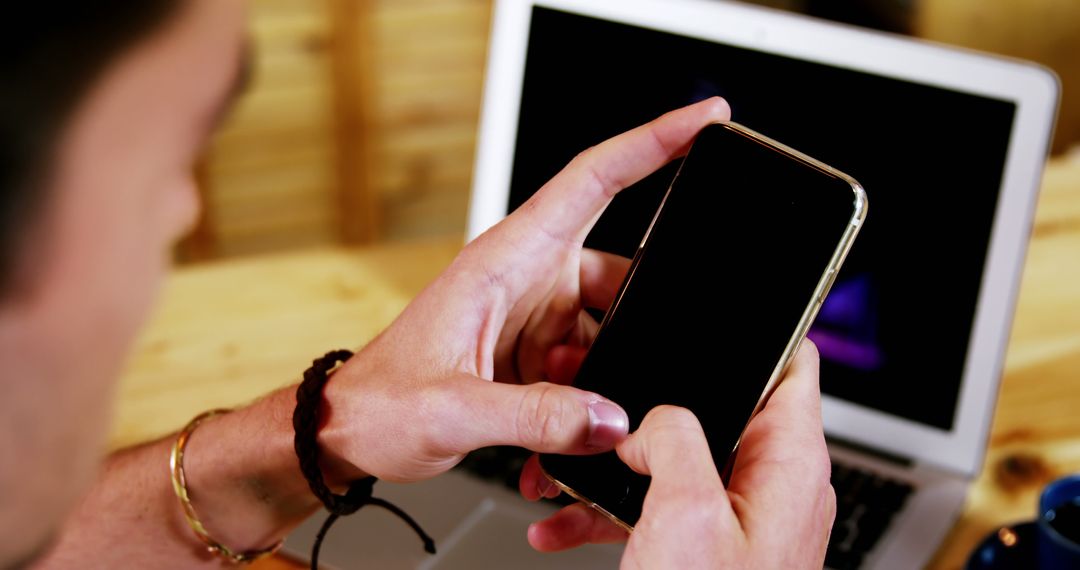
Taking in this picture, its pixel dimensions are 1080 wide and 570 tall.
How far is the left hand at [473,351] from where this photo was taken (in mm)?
575

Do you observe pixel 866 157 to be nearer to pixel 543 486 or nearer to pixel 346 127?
pixel 543 486

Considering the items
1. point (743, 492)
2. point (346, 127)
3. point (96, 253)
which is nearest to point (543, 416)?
point (743, 492)

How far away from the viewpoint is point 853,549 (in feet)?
2.40

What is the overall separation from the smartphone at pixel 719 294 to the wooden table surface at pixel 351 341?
0.93 ft

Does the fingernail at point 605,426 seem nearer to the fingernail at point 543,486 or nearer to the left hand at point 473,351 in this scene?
the left hand at point 473,351

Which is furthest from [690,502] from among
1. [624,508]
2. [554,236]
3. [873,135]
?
[873,135]

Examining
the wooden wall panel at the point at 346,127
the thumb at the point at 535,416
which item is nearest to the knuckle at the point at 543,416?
the thumb at the point at 535,416

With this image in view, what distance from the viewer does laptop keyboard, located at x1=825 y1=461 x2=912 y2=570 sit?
2.39 feet

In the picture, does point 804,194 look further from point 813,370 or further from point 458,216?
point 458,216

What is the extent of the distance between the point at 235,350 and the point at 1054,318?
2.64 ft

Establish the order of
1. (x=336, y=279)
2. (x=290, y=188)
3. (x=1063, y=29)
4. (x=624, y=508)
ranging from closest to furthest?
(x=624, y=508) < (x=336, y=279) < (x=1063, y=29) < (x=290, y=188)

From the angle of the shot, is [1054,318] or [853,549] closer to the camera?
[853,549]

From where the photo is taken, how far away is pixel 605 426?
56 centimetres

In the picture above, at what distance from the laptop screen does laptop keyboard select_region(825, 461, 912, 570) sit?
65mm
